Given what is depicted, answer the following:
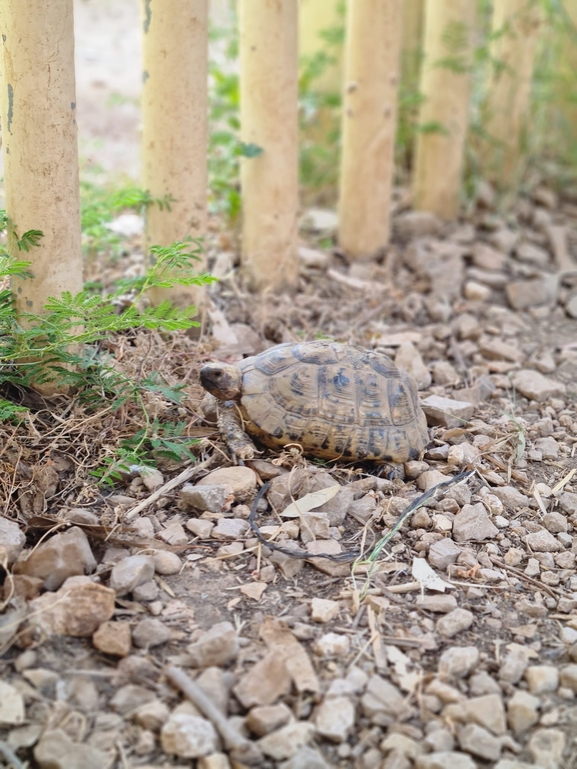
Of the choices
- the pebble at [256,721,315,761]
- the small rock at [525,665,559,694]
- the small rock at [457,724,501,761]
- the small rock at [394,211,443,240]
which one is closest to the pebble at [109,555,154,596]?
the pebble at [256,721,315,761]

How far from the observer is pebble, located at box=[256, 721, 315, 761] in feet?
6.39

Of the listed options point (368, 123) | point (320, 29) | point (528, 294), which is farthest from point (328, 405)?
point (320, 29)

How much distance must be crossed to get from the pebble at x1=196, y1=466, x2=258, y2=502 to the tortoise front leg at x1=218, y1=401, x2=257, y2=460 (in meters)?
0.07

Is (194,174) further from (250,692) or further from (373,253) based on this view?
(250,692)

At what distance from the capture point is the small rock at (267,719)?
2006 millimetres

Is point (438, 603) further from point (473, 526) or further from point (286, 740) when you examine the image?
point (286, 740)

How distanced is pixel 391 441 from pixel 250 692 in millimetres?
1236

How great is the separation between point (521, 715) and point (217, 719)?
0.77 m

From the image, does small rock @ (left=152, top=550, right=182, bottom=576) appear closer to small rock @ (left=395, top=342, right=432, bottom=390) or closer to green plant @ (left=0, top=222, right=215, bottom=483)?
green plant @ (left=0, top=222, right=215, bottom=483)

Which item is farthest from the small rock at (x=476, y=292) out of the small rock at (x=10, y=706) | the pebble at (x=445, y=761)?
the small rock at (x=10, y=706)

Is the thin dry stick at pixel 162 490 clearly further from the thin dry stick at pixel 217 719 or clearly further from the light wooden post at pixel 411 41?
the light wooden post at pixel 411 41

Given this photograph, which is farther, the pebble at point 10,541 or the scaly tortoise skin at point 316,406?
the scaly tortoise skin at point 316,406

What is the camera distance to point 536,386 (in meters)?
3.83

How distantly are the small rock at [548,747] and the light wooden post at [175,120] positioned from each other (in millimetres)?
2411
